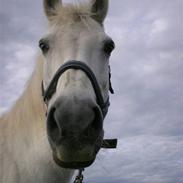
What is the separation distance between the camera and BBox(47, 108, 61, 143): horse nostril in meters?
4.23

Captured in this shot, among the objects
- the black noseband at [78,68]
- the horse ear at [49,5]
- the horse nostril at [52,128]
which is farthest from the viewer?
the horse ear at [49,5]

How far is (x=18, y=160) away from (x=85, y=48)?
72.5 inches

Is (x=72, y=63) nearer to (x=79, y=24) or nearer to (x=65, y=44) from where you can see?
(x=65, y=44)

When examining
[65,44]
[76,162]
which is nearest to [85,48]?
[65,44]

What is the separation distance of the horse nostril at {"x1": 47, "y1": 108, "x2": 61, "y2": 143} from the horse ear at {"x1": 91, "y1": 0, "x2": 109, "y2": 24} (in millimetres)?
2139

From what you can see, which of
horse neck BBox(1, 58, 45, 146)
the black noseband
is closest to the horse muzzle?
the black noseband

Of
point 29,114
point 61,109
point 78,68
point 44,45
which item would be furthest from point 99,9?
point 61,109

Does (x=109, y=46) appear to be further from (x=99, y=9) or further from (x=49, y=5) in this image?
(x=49, y=5)

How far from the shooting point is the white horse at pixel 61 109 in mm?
4176

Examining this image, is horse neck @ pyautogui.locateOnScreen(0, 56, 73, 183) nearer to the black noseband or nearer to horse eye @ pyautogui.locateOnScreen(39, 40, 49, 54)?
horse eye @ pyautogui.locateOnScreen(39, 40, 49, 54)

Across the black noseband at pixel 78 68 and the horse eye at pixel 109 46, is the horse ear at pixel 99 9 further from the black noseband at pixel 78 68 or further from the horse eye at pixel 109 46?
the black noseband at pixel 78 68

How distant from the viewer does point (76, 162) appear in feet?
14.3

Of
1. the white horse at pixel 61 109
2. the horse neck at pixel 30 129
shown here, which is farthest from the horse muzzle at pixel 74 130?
the horse neck at pixel 30 129

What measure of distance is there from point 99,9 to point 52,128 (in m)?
2.46
